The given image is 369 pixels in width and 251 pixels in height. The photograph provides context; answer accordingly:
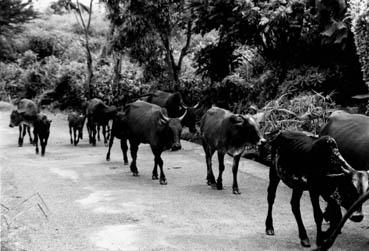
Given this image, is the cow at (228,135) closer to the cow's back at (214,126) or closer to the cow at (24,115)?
the cow's back at (214,126)

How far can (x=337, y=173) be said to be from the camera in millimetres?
6391

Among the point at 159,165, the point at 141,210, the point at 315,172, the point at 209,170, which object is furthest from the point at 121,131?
the point at 315,172

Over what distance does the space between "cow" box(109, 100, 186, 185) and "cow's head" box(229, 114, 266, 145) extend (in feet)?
4.29

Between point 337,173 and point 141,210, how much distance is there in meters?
3.88

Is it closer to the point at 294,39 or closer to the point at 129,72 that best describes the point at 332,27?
the point at 294,39

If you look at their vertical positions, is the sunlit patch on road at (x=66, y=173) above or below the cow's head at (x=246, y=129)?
below

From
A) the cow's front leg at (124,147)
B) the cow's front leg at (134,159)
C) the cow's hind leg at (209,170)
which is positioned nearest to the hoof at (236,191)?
the cow's hind leg at (209,170)

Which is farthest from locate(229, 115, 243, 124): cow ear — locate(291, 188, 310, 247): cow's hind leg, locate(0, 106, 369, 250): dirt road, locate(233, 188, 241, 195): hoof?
locate(291, 188, 310, 247): cow's hind leg

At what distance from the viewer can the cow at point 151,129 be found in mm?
11836

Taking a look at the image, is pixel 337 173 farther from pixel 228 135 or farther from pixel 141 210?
pixel 228 135

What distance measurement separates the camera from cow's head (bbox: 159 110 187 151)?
11.6 meters

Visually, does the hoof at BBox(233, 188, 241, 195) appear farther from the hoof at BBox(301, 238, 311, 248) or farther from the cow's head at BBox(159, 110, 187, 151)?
the hoof at BBox(301, 238, 311, 248)

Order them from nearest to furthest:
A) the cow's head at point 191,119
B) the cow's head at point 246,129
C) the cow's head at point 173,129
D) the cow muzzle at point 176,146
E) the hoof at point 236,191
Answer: the cow's head at point 246,129 → the hoof at point 236,191 → the cow muzzle at point 176,146 → the cow's head at point 173,129 → the cow's head at point 191,119

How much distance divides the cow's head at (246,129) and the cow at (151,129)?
1309mm
